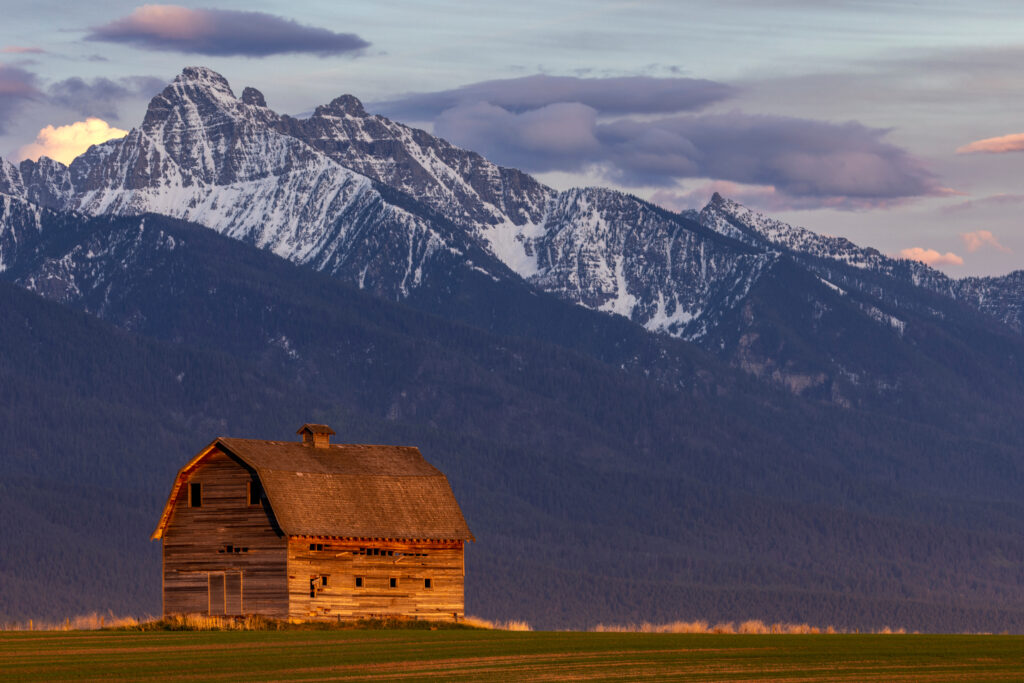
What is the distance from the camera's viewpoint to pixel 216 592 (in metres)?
106

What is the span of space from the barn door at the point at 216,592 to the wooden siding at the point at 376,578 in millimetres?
4108

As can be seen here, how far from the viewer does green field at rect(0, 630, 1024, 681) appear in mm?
67500

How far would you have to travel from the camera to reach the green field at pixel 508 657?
67.5 meters

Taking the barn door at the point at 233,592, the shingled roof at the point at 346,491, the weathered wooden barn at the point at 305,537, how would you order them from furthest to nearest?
1. the barn door at the point at 233,592
2. the shingled roof at the point at 346,491
3. the weathered wooden barn at the point at 305,537

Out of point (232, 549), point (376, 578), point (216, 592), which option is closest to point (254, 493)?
point (232, 549)

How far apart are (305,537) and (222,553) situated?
4395mm

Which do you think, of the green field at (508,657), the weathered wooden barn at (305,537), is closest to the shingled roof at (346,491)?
the weathered wooden barn at (305,537)

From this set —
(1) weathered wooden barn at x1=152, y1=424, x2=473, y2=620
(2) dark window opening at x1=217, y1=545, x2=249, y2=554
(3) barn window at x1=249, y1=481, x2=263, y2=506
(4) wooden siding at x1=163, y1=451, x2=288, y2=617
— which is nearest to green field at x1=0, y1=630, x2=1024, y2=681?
(4) wooden siding at x1=163, y1=451, x2=288, y2=617

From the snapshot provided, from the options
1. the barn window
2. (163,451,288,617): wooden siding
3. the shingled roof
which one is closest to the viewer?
(163,451,288,617): wooden siding

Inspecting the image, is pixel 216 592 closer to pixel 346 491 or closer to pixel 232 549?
pixel 232 549

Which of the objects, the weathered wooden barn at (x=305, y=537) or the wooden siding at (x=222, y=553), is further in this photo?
the weathered wooden barn at (x=305, y=537)

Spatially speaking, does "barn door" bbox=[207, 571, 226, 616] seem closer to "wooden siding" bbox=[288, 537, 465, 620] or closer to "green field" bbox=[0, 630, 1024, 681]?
"wooden siding" bbox=[288, 537, 465, 620]

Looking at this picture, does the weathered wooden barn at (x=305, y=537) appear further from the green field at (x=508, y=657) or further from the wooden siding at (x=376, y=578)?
the green field at (x=508, y=657)

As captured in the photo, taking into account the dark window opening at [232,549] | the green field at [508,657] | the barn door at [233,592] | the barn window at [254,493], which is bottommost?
the green field at [508,657]
